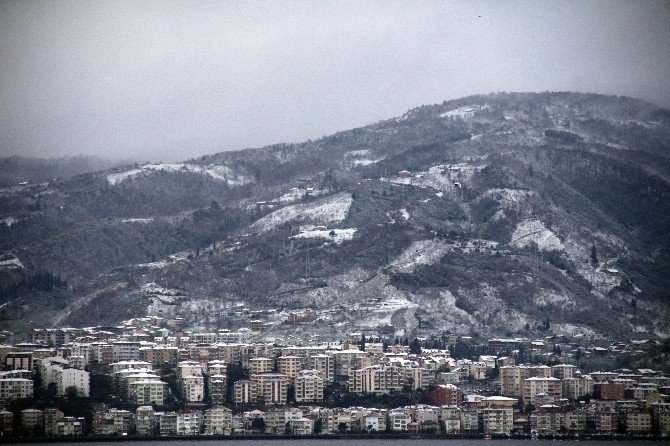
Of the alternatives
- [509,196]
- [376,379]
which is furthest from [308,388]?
[509,196]

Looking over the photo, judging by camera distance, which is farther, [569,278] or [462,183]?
[462,183]

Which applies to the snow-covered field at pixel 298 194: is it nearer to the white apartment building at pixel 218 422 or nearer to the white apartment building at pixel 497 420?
the white apartment building at pixel 497 420

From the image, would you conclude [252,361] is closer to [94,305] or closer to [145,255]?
[94,305]

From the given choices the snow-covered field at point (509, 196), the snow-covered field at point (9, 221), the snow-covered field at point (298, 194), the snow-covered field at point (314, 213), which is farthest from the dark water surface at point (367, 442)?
the snow-covered field at point (9, 221)

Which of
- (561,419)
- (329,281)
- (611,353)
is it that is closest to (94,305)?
(329,281)

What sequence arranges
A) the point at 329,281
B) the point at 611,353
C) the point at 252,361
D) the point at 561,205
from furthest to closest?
the point at 561,205 → the point at 329,281 → the point at 611,353 → the point at 252,361
